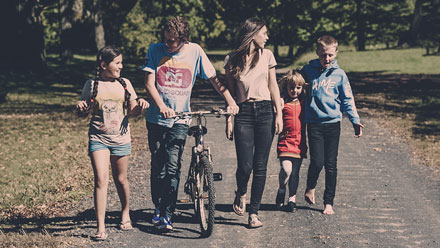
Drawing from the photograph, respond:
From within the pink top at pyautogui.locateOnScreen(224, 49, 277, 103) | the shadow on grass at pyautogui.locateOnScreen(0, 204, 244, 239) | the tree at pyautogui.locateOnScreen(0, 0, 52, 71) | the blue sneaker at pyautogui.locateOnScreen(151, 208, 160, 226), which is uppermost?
the tree at pyautogui.locateOnScreen(0, 0, 52, 71)

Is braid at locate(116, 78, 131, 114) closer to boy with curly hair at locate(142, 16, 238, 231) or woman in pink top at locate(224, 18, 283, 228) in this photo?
boy with curly hair at locate(142, 16, 238, 231)

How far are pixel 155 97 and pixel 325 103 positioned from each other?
1895mm

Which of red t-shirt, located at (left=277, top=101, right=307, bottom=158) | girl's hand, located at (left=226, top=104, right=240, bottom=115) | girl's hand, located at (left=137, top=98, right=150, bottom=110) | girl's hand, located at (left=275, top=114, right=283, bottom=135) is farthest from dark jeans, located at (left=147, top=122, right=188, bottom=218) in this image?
red t-shirt, located at (left=277, top=101, right=307, bottom=158)

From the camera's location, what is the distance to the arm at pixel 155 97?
17.3 feet

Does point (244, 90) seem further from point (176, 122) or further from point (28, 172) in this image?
point (28, 172)

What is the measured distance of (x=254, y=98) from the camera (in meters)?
5.62

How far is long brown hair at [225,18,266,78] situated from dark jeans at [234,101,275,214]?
367 millimetres

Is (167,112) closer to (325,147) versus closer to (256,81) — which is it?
(256,81)

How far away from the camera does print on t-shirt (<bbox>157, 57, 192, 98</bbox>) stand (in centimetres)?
547

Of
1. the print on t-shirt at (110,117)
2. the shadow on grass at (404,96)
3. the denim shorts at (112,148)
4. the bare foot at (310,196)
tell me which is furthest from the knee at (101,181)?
the shadow on grass at (404,96)

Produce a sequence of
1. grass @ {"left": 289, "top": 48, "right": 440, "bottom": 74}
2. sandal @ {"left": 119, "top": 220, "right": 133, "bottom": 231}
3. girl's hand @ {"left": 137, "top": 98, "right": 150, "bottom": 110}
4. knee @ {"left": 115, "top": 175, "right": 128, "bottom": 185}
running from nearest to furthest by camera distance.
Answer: girl's hand @ {"left": 137, "top": 98, "right": 150, "bottom": 110}
knee @ {"left": 115, "top": 175, "right": 128, "bottom": 185}
sandal @ {"left": 119, "top": 220, "right": 133, "bottom": 231}
grass @ {"left": 289, "top": 48, "right": 440, "bottom": 74}

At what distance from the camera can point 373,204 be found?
678 centimetres

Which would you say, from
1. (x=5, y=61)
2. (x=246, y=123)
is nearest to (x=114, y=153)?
(x=246, y=123)

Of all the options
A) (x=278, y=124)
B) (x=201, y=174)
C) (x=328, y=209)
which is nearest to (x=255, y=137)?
(x=278, y=124)
